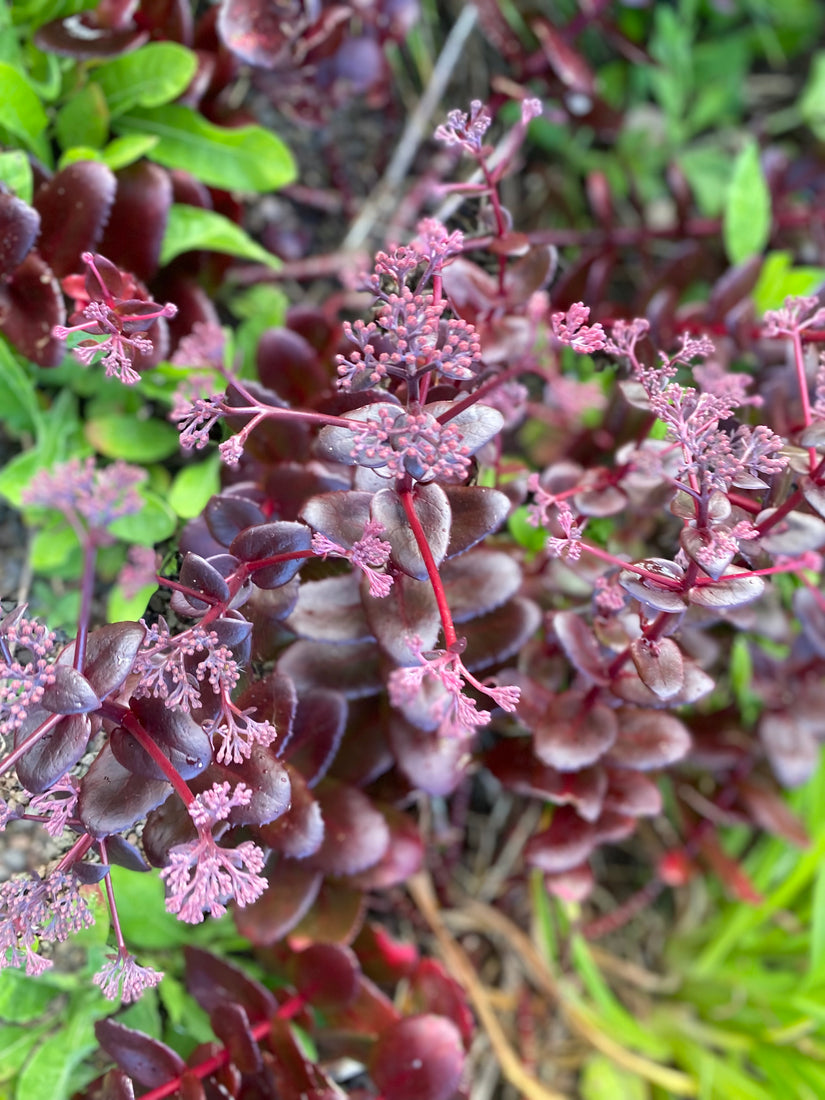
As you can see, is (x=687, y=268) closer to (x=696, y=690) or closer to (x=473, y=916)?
(x=696, y=690)

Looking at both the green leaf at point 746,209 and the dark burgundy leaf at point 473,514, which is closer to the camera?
the dark burgundy leaf at point 473,514

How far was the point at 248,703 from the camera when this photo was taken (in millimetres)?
634

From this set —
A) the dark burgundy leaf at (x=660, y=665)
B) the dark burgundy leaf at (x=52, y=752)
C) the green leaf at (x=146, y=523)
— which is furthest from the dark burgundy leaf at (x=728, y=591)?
the green leaf at (x=146, y=523)

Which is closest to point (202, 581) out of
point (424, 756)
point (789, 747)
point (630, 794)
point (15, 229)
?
point (424, 756)

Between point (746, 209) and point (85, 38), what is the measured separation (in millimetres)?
833

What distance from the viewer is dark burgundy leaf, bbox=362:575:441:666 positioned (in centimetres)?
60

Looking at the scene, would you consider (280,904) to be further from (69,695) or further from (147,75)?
(147,75)

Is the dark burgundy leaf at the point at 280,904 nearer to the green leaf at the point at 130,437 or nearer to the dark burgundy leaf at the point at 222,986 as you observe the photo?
the dark burgundy leaf at the point at 222,986

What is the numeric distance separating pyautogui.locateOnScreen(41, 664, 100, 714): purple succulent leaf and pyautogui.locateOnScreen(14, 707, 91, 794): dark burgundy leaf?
0.03 m

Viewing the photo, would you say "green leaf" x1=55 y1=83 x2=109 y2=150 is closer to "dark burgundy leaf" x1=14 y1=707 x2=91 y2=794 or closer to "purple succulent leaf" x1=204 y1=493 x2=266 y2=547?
"purple succulent leaf" x1=204 y1=493 x2=266 y2=547

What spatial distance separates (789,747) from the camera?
3.46 ft

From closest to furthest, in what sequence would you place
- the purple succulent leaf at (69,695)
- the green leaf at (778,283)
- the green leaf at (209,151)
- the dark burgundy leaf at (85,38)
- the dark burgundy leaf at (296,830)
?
1. the purple succulent leaf at (69,695)
2. the dark burgundy leaf at (296,830)
3. the dark burgundy leaf at (85,38)
4. the green leaf at (209,151)
5. the green leaf at (778,283)

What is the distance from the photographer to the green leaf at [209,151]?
97cm

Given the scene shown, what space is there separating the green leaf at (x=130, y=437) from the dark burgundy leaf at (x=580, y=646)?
1.68ft
